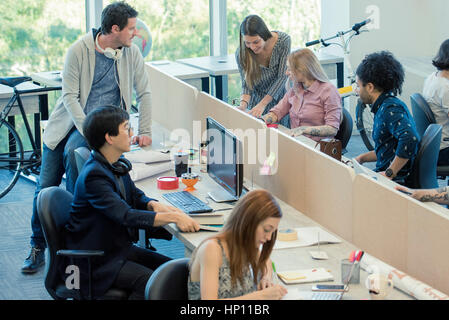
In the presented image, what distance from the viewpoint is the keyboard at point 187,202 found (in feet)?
11.1

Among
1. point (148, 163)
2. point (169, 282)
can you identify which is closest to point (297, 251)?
point (169, 282)

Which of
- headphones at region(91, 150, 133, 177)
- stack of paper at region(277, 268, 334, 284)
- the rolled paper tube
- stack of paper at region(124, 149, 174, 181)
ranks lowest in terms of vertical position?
stack of paper at region(277, 268, 334, 284)

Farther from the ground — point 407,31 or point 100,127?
point 407,31

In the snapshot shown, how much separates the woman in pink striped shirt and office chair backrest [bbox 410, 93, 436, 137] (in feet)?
2.09

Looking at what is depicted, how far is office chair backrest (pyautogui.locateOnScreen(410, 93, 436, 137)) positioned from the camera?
461 centimetres

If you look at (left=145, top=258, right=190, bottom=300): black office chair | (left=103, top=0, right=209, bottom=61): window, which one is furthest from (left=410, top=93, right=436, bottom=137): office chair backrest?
(left=103, top=0, right=209, bottom=61): window

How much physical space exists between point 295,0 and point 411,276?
5.49 meters

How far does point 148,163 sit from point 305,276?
1703 mm

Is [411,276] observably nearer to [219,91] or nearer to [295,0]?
[219,91]

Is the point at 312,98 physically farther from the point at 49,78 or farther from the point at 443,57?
the point at 49,78

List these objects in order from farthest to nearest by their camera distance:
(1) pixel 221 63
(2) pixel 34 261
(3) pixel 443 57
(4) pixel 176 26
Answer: (4) pixel 176 26, (1) pixel 221 63, (3) pixel 443 57, (2) pixel 34 261

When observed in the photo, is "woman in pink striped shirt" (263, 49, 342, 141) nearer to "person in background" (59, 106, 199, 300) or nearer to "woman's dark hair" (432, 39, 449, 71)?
"woman's dark hair" (432, 39, 449, 71)

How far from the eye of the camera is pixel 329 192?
3.17 m
